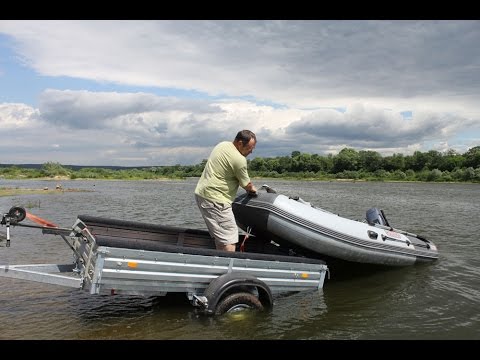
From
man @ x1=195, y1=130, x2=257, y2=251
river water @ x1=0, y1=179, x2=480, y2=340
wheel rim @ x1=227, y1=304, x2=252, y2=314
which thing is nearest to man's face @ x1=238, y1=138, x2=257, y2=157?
man @ x1=195, y1=130, x2=257, y2=251

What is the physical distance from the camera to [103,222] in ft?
21.4

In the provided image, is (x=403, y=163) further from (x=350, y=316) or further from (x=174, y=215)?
(x=350, y=316)

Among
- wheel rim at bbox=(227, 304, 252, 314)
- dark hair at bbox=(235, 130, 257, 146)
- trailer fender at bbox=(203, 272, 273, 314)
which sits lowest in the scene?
wheel rim at bbox=(227, 304, 252, 314)

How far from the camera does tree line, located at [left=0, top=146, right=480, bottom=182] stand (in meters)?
71.4

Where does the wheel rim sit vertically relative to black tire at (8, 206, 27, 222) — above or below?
below

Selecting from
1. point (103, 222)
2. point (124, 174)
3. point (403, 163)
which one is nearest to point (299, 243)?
point (103, 222)

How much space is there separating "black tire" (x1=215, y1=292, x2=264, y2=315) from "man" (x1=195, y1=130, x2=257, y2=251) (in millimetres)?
757

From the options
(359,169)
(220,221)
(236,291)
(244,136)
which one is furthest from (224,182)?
(359,169)

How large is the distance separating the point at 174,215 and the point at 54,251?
A: 9.07 metres

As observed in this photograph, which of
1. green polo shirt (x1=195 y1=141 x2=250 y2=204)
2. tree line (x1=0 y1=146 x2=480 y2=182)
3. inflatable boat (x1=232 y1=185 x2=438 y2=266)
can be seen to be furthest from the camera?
tree line (x1=0 y1=146 x2=480 y2=182)

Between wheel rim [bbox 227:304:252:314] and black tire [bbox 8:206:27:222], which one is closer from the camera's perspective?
black tire [bbox 8:206:27:222]

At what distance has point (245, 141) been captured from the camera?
5801 millimetres

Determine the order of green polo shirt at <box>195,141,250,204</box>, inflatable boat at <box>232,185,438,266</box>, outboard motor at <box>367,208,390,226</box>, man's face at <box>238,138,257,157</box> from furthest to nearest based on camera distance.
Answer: outboard motor at <box>367,208,390,226</box>
inflatable boat at <box>232,185,438,266</box>
man's face at <box>238,138,257,157</box>
green polo shirt at <box>195,141,250,204</box>

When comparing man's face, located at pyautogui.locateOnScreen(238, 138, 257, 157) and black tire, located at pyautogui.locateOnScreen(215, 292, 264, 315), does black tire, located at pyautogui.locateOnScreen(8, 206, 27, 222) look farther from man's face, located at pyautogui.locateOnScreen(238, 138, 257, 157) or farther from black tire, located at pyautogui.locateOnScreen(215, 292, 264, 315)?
man's face, located at pyautogui.locateOnScreen(238, 138, 257, 157)
